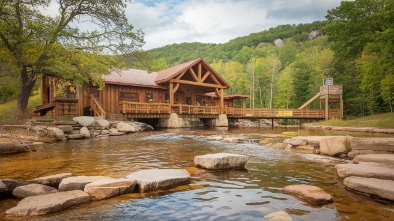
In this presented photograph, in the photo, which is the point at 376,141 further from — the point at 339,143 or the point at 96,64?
the point at 96,64

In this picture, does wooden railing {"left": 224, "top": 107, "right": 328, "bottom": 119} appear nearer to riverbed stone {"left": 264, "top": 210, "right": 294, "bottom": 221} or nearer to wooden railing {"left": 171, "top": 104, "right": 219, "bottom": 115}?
wooden railing {"left": 171, "top": 104, "right": 219, "bottom": 115}

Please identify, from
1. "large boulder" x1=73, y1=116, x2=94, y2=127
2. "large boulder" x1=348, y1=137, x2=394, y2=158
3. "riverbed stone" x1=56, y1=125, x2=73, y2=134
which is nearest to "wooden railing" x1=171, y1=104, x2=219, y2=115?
"large boulder" x1=73, y1=116, x2=94, y2=127

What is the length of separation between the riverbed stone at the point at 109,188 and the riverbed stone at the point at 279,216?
8.16 feet

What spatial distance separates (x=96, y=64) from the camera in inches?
626

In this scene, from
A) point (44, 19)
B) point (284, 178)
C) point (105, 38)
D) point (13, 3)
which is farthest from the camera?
point (105, 38)

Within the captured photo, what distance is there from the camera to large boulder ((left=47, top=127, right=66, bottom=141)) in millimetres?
13177

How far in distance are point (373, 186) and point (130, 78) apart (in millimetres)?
24230

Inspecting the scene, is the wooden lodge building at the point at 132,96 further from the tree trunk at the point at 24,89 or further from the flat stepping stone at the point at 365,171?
the flat stepping stone at the point at 365,171

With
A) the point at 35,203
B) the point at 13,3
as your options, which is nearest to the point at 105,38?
the point at 13,3

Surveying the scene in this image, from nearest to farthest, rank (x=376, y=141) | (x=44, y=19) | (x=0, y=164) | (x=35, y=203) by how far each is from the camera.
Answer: (x=35, y=203), (x=0, y=164), (x=376, y=141), (x=44, y=19)

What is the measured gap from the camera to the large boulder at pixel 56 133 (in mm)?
13177

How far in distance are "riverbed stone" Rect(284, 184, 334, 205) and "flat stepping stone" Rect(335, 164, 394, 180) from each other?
145 cm

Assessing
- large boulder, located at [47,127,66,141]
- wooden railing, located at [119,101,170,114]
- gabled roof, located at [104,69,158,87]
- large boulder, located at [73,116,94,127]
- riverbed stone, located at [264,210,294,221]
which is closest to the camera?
riverbed stone, located at [264,210,294,221]

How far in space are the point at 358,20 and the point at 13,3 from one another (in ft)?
103
